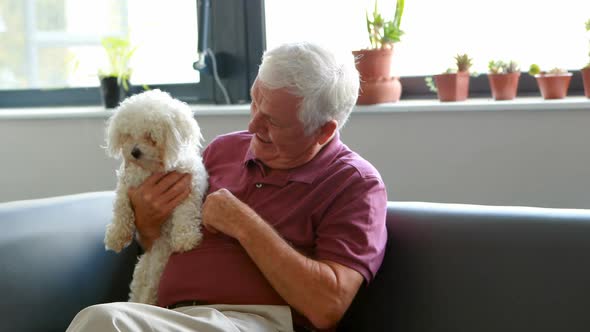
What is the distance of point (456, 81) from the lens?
2.30 meters

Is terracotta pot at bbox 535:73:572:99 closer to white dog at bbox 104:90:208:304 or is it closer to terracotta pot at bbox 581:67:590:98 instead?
terracotta pot at bbox 581:67:590:98

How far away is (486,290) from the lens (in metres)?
1.53

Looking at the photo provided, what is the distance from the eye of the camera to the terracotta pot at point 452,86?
2303 mm

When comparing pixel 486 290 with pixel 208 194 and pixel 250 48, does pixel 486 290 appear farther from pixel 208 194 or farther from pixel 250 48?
pixel 250 48

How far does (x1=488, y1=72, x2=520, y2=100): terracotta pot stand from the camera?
89.4 inches

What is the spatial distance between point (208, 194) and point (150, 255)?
209 mm

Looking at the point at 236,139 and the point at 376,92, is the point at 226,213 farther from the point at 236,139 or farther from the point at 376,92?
the point at 376,92

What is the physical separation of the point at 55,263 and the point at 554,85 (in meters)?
1.48

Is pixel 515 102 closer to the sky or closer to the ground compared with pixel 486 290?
closer to the sky

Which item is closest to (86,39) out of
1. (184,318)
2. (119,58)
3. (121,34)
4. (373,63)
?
(121,34)

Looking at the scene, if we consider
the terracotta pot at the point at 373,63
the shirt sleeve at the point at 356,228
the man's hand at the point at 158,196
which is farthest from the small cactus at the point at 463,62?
the man's hand at the point at 158,196

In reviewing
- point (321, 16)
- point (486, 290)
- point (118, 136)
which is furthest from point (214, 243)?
point (321, 16)

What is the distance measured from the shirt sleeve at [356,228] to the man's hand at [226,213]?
6.4 inches

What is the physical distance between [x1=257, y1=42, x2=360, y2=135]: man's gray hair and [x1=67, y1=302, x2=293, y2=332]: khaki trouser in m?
0.41
